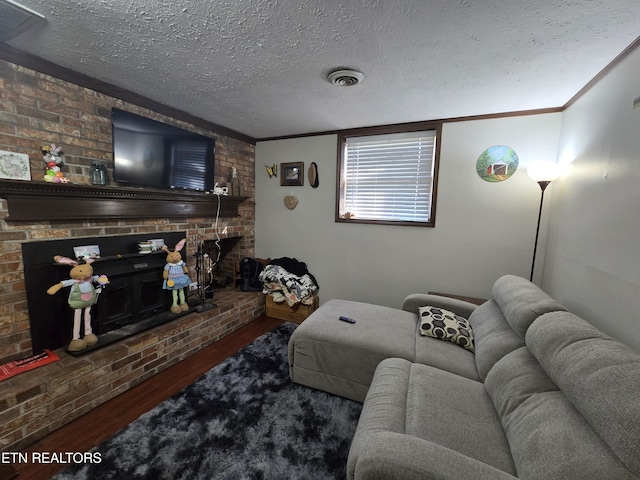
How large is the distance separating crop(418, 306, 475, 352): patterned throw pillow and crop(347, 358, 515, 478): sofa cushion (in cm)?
40

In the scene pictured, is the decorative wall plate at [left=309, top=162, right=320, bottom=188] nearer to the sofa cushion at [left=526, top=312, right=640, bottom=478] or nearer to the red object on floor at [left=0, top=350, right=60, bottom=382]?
the sofa cushion at [left=526, top=312, right=640, bottom=478]

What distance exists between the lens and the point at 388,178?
3154 millimetres

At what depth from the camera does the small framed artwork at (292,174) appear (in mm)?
3486

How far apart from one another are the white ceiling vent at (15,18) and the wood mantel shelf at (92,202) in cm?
83

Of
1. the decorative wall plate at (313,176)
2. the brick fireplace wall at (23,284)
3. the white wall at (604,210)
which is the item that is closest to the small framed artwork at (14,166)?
the brick fireplace wall at (23,284)

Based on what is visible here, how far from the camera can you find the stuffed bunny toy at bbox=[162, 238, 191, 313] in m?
2.56

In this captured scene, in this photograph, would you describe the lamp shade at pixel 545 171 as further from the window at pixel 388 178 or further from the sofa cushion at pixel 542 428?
the sofa cushion at pixel 542 428

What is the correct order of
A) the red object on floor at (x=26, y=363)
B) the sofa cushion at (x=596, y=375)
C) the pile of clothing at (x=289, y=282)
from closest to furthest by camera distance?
the sofa cushion at (x=596, y=375) < the red object on floor at (x=26, y=363) < the pile of clothing at (x=289, y=282)

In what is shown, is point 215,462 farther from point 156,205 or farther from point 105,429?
point 156,205

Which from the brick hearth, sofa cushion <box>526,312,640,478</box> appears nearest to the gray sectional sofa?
sofa cushion <box>526,312,640,478</box>

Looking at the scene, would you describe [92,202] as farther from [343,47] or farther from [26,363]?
[343,47]

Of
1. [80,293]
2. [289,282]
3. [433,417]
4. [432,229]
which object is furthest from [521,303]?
[80,293]

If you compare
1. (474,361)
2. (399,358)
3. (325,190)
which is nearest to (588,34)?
(474,361)

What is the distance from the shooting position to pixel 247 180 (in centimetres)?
371
